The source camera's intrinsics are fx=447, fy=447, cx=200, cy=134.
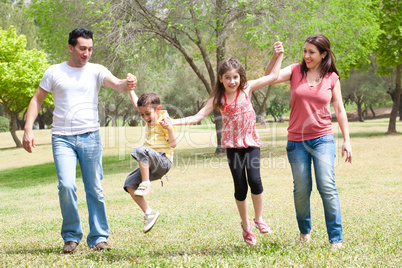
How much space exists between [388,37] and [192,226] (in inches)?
968

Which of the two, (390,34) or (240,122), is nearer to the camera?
(240,122)

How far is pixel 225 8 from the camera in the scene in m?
18.7

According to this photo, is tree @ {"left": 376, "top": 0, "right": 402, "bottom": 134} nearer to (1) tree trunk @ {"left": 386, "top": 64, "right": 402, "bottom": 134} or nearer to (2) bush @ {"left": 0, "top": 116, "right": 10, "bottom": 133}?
(1) tree trunk @ {"left": 386, "top": 64, "right": 402, "bottom": 134}

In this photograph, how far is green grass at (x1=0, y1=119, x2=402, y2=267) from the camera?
15.6 ft

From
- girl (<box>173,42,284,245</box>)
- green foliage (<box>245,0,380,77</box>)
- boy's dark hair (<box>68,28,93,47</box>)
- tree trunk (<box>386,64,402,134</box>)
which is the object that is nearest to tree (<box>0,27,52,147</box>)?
green foliage (<box>245,0,380,77</box>)

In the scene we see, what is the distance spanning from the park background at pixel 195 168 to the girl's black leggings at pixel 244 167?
710mm

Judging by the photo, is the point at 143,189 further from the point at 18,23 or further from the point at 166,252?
the point at 18,23

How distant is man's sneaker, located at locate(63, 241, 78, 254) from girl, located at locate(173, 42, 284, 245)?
194 cm

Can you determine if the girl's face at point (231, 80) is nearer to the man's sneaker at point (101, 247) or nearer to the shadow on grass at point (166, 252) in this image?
the shadow on grass at point (166, 252)

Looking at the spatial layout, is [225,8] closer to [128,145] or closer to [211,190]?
[211,190]

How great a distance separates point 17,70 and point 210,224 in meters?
27.7

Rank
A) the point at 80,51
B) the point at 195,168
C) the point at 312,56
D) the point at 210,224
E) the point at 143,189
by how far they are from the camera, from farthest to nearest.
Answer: the point at 195,168 < the point at 210,224 < the point at 80,51 < the point at 143,189 < the point at 312,56

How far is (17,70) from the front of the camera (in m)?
31.1

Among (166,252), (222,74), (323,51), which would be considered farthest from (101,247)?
(323,51)
